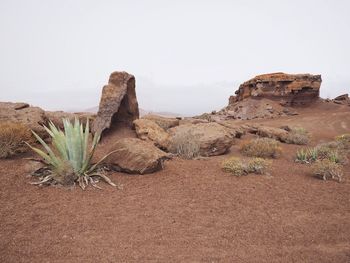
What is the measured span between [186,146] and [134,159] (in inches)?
99.6

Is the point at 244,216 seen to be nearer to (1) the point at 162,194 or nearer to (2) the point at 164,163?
(1) the point at 162,194

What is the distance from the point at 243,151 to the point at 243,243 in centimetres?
575

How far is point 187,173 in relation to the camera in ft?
21.4

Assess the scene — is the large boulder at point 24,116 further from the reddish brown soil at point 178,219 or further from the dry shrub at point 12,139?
Answer: the reddish brown soil at point 178,219

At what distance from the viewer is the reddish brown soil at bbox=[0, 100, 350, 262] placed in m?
3.53

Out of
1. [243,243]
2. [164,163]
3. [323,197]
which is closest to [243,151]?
[164,163]

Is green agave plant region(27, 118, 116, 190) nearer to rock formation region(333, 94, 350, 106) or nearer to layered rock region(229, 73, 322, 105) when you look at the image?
layered rock region(229, 73, 322, 105)

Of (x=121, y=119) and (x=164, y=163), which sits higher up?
(x=121, y=119)

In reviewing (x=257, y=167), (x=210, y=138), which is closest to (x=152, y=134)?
(x=210, y=138)

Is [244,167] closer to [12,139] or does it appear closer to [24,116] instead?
[12,139]

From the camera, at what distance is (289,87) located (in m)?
29.8

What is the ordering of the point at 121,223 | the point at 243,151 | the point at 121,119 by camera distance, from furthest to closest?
the point at 121,119 < the point at 243,151 < the point at 121,223

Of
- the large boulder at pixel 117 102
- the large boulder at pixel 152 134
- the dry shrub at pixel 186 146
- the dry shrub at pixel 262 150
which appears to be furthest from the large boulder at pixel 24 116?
the dry shrub at pixel 262 150

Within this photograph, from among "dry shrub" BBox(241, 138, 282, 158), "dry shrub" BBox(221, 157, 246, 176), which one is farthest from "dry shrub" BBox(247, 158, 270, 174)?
"dry shrub" BBox(241, 138, 282, 158)
